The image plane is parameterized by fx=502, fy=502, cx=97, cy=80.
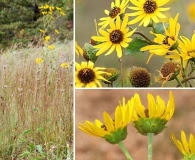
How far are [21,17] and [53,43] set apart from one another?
31 cm

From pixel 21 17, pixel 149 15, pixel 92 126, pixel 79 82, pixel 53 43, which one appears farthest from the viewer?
pixel 21 17

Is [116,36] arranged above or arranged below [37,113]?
above

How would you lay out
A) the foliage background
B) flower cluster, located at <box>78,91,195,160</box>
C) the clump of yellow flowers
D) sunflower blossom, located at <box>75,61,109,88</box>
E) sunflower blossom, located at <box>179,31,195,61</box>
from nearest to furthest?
1. flower cluster, located at <box>78,91,195,160</box>
2. sunflower blossom, located at <box>179,31,195,61</box>
3. sunflower blossom, located at <box>75,61,109,88</box>
4. the clump of yellow flowers
5. the foliage background

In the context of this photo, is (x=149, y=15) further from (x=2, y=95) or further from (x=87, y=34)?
(x=2, y=95)

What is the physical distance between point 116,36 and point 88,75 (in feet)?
0.52

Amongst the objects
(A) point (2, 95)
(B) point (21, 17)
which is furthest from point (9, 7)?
(A) point (2, 95)

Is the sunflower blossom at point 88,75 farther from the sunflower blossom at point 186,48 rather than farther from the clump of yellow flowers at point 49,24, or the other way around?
the clump of yellow flowers at point 49,24

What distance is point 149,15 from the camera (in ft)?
4.96

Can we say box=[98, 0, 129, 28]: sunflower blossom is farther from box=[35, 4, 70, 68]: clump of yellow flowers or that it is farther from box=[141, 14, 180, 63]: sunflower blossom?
box=[35, 4, 70, 68]: clump of yellow flowers

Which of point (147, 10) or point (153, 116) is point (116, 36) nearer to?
point (147, 10)

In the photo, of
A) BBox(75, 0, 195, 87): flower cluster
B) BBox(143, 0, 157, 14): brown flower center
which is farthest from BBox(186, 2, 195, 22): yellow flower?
BBox(143, 0, 157, 14): brown flower center

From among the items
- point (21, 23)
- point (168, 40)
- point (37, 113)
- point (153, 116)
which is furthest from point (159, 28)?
point (21, 23)

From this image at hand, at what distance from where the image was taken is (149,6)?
5.03ft

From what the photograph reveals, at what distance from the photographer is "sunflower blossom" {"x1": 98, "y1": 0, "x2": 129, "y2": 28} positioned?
1.54m
